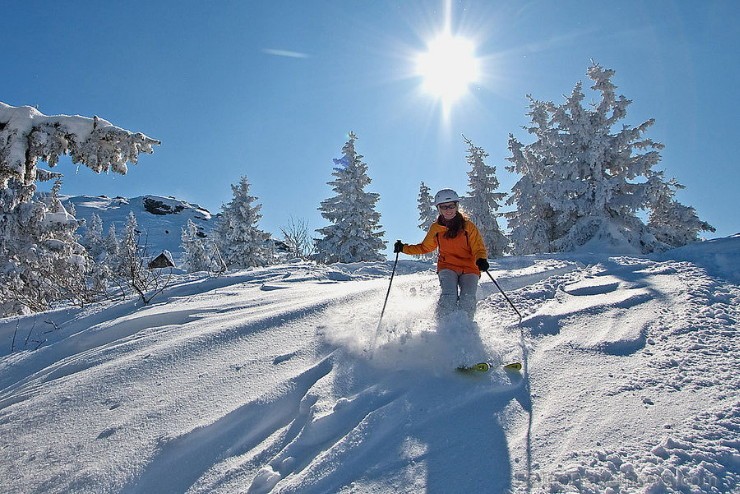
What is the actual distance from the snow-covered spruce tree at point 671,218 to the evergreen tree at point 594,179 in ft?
1.62

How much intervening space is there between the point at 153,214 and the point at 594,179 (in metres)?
109

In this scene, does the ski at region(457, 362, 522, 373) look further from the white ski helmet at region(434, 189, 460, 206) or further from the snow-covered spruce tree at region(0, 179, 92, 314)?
the snow-covered spruce tree at region(0, 179, 92, 314)

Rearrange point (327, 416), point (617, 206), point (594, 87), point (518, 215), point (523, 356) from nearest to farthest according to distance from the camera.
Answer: point (327, 416) < point (523, 356) < point (617, 206) < point (594, 87) < point (518, 215)

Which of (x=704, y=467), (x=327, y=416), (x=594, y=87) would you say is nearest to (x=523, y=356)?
(x=704, y=467)

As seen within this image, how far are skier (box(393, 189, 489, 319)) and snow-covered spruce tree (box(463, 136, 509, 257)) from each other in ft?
68.7

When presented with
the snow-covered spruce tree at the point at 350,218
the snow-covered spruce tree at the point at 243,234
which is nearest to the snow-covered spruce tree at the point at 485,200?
the snow-covered spruce tree at the point at 350,218

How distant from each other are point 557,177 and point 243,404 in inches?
706

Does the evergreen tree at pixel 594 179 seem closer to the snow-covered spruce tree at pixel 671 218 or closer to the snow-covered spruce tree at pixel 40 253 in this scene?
the snow-covered spruce tree at pixel 671 218

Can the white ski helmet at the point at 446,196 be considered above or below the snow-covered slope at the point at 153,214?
below

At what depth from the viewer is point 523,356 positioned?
354cm

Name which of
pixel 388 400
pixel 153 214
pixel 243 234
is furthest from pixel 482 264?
pixel 153 214

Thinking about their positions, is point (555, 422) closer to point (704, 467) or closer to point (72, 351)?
point (704, 467)

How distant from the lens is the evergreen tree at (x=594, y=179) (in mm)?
15656

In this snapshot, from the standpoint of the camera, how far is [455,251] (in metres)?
5.21
